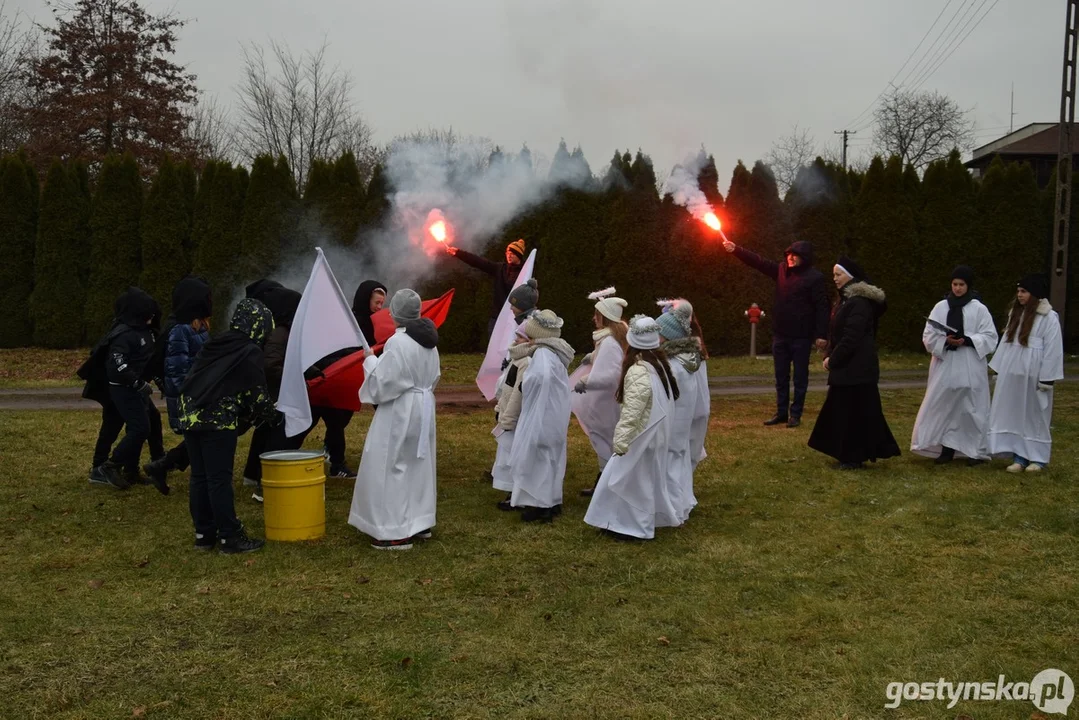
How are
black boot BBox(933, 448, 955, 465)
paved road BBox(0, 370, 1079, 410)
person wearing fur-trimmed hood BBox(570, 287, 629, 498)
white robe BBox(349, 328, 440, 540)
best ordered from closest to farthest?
1. white robe BBox(349, 328, 440, 540)
2. person wearing fur-trimmed hood BBox(570, 287, 629, 498)
3. black boot BBox(933, 448, 955, 465)
4. paved road BBox(0, 370, 1079, 410)

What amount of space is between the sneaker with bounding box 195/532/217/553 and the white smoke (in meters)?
13.2

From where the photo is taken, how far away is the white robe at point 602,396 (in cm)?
800

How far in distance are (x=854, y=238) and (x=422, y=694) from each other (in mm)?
19329

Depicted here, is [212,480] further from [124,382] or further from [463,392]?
[463,392]

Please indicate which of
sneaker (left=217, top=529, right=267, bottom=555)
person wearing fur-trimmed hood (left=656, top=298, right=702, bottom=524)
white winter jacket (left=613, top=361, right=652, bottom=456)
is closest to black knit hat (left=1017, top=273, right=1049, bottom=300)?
person wearing fur-trimmed hood (left=656, top=298, right=702, bottom=524)

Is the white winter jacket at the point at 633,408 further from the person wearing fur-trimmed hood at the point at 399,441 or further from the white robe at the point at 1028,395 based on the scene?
the white robe at the point at 1028,395

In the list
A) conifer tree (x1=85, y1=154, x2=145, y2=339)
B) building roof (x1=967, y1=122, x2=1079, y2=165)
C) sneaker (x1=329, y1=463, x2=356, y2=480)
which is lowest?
sneaker (x1=329, y1=463, x2=356, y2=480)

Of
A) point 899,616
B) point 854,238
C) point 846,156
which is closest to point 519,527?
point 899,616

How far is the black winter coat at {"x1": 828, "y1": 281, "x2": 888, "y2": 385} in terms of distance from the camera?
989 cm

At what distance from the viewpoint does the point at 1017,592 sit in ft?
19.9

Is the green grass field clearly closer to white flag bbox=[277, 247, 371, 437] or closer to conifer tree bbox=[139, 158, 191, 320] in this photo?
white flag bbox=[277, 247, 371, 437]

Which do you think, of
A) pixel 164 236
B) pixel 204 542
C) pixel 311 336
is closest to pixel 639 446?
pixel 311 336

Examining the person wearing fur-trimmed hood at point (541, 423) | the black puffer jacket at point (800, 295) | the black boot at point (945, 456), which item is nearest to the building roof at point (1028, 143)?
the black puffer jacket at point (800, 295)

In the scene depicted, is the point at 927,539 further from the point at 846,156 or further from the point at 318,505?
the point at 846,156
